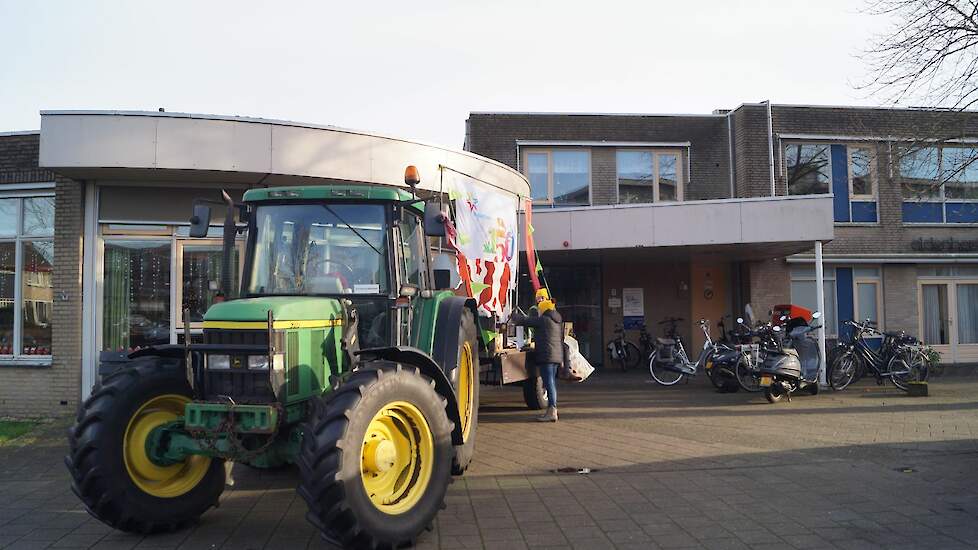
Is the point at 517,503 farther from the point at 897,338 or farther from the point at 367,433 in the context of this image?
the point at 897,338

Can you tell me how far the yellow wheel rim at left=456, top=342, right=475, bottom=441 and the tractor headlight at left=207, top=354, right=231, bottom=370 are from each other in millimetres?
2495

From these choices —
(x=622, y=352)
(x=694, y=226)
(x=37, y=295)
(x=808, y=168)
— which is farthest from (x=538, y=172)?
(x=37, y=295)

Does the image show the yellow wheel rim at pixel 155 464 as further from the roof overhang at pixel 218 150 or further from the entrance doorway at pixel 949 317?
the entrance doorway at pixel 949 317

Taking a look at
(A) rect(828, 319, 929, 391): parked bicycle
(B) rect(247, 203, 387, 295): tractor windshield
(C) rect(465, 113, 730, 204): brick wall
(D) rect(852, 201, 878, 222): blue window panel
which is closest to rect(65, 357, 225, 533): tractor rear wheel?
(B) rect(247, 203, 387, 295): tractor windshield

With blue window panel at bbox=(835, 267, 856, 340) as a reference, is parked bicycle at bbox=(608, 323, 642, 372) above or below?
below

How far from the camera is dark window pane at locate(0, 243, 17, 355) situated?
10680mm

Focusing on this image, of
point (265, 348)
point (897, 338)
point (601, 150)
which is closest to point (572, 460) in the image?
point (265, 348)

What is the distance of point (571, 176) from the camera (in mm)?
18266

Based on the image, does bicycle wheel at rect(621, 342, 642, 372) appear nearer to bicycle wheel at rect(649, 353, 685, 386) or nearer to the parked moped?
bicycle wheel at rect(649, 353, 685, 386)

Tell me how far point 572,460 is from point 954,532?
3.48 m

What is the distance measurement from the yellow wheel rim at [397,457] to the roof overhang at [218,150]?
4.28 metres

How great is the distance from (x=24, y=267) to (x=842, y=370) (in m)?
13.5

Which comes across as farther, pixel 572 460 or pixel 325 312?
pixel 572 460

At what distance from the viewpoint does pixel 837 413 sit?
10.6 meters
